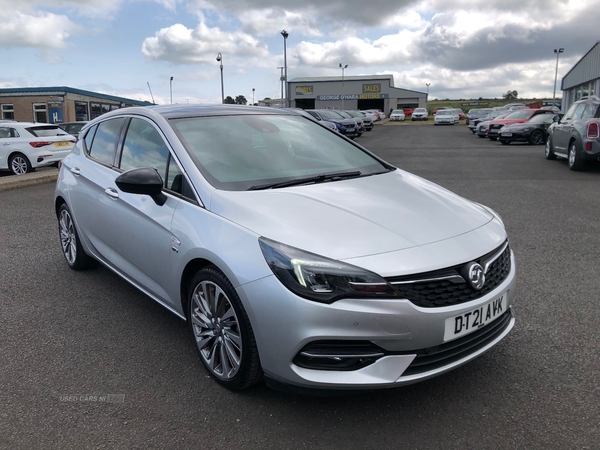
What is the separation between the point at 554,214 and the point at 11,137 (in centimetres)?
1316

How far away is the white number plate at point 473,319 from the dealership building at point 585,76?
1423 inches

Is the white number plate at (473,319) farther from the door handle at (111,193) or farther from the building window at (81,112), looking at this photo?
the building window at (81,112)

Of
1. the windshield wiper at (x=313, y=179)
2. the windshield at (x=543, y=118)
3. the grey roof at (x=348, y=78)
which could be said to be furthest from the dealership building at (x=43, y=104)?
the grey roof at (x=348, y=78)

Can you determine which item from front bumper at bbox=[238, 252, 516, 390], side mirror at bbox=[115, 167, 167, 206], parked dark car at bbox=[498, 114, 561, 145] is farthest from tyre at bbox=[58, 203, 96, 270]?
parked dark car at bbox=[498, 114, 561, 145]

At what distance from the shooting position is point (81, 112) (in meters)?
38.4

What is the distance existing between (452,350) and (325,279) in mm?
768

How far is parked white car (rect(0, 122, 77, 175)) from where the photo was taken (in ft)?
45.0

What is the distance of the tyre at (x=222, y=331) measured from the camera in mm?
2730

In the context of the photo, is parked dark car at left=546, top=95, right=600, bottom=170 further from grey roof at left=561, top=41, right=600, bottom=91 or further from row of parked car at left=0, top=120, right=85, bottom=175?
grey roof at left=561, top=41, right=600, bottom=91

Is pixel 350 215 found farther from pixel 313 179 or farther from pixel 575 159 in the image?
pixel 575 159

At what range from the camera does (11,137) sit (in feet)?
45.4

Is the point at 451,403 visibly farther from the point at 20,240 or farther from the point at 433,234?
the point at 20,240

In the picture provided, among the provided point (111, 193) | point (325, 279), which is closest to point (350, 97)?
point (111, 193)

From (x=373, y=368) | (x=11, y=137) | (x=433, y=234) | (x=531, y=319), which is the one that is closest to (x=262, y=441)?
(x=373, y=368)
